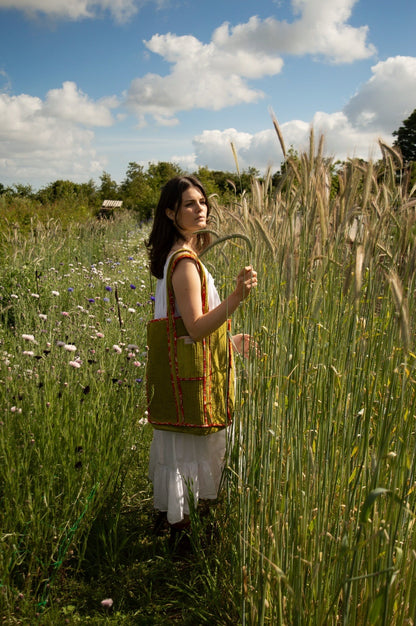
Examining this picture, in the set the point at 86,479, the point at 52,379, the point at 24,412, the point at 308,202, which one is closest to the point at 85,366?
the point at 52,379

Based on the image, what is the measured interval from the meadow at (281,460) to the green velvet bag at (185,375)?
4.5 inches

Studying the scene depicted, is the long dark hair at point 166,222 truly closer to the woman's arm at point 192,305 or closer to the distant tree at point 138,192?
the woman's arm at point 192,305

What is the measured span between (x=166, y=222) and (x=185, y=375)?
1.95 ft

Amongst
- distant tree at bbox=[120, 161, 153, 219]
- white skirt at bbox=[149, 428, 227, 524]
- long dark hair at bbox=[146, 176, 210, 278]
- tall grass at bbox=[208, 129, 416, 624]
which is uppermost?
distant tree at bbox=[120, 161, 153, 219]

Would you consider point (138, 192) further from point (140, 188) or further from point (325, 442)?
point (325, 442)

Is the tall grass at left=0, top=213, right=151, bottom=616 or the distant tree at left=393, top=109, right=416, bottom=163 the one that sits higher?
the distant tree at left=393, top=109, right=416, bottom=163

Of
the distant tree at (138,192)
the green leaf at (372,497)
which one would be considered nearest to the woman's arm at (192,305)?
the green leaf at (372,497)

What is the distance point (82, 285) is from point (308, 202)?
3991 mm

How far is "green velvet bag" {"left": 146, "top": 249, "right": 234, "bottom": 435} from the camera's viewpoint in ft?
5.69

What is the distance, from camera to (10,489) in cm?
154

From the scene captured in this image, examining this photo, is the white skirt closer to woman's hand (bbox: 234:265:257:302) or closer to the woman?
the woman

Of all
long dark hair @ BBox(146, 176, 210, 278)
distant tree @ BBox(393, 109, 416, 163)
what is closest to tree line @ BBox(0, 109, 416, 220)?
distant tree @ BBox(393, 109, 416, 163)

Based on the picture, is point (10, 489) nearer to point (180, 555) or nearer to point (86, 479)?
point (86, 479)

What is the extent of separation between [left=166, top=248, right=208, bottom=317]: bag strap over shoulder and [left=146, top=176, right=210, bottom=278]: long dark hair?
18 centimetres
